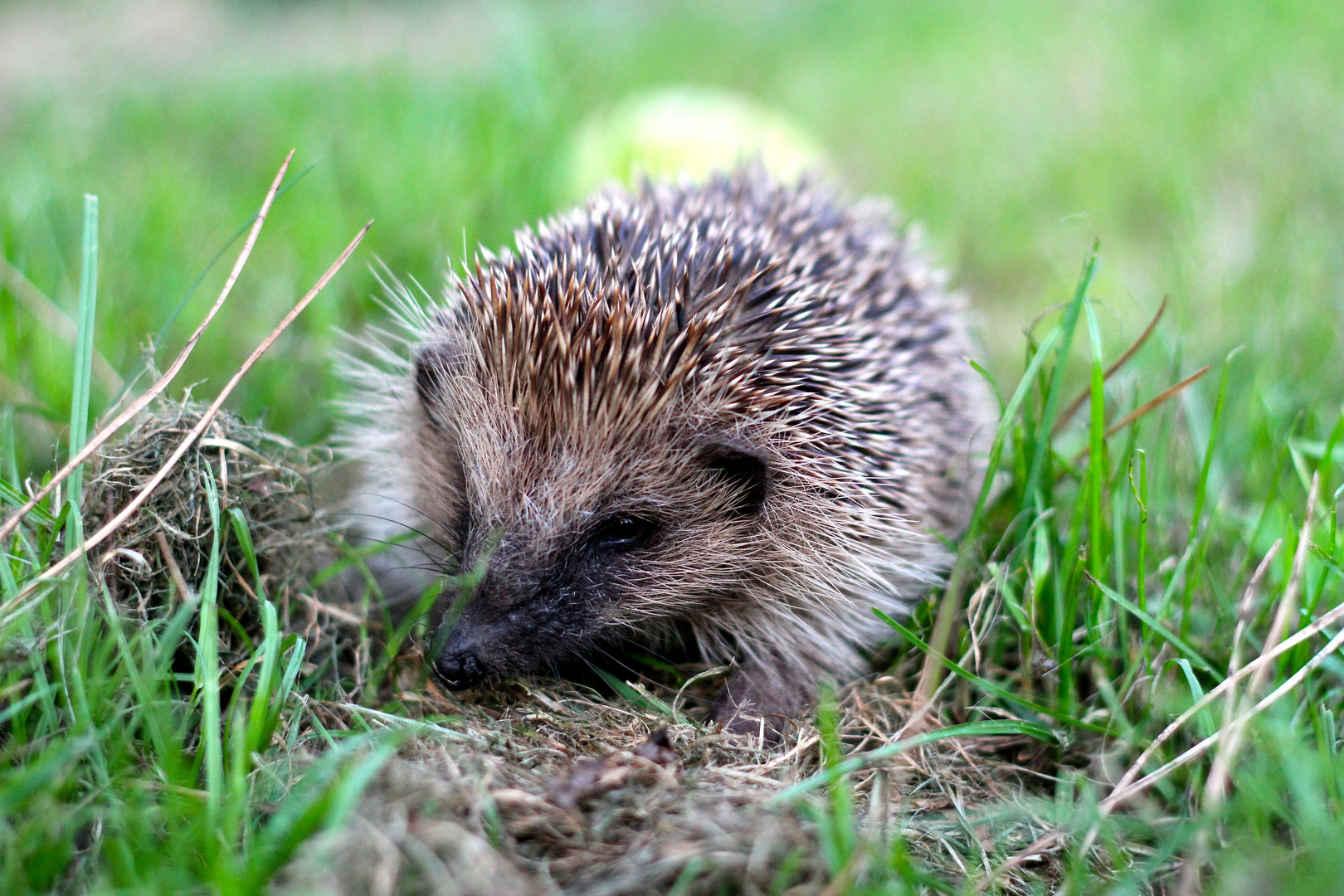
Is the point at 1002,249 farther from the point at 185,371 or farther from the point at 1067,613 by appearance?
the point at 185,371

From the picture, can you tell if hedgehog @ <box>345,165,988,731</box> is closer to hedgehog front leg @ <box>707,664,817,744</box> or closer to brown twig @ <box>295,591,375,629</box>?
hedgehog front leg @ <box>707,664,817,744</box>

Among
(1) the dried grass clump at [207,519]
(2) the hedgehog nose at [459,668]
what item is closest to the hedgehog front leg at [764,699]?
(2) the hedgehog nose at [459,668]

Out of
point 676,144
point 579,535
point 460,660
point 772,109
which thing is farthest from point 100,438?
point 772,109

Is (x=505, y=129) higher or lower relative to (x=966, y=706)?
higher

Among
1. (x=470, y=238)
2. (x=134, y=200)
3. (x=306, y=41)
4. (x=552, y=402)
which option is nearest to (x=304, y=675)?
(x=552, y=402)

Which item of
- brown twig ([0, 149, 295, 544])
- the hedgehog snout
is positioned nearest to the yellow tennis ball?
brown twig ([0, 149, 295, 544])

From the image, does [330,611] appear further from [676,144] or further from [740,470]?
[676,144]
